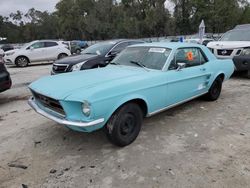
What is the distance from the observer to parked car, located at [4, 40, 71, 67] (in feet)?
46.0

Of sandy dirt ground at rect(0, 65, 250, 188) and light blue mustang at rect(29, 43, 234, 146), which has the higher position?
light blue mustang at rect(29, 43, 234, 146)

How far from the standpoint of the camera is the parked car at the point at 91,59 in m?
7.20

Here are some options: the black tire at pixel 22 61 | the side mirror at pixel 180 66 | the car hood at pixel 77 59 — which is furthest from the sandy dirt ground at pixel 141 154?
the black tire at pixel 22 61

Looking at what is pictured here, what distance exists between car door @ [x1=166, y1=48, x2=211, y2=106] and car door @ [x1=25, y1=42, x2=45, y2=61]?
37.8 feet

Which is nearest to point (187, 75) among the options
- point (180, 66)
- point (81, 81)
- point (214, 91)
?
point (180, 66)

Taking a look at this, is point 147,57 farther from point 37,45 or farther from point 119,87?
point 37,45

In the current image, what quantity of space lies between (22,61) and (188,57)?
11.9 m

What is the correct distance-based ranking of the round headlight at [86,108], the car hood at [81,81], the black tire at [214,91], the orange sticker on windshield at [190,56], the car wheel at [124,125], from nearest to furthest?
the round headlight at [86,108]
the car hood at [81,81]
the car wheel at [124,125]
the orange sticker on windshield at [190,56]
the black tire at [214,91]

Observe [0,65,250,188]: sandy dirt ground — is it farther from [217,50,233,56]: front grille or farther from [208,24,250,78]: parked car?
[217,50,233,56]: front grille

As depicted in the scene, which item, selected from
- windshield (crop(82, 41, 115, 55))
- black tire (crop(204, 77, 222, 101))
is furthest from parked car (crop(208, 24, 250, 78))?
windshield (crop(82, 41, 115, 55))

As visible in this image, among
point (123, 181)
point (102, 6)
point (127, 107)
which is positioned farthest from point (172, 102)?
point (102, 6)

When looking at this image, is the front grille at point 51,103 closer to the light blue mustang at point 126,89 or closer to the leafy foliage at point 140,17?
the light blue mustang at point 126,89

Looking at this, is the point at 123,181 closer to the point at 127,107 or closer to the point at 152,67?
the point at 127,107

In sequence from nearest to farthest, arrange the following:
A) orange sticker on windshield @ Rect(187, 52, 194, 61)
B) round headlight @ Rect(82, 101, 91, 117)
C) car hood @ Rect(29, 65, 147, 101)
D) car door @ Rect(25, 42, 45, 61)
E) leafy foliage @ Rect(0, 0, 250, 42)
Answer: round headlight @ Rect(82, 101, 91, 117) → car hood @ Rect(29, 65, 147, 101) → orange sticker on windshield @ Rect(187, 52, 194, 61) → car door @ Rect(25, 42, 45, 61) → leafy foliage @ Rect(0, 0, 250, 42)
